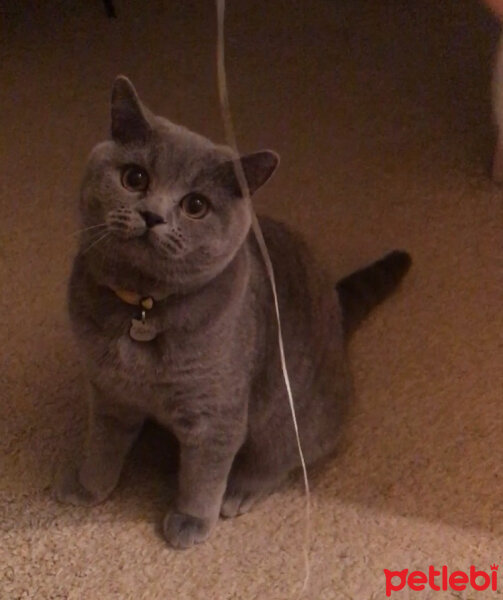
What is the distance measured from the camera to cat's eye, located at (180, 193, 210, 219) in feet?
2.88

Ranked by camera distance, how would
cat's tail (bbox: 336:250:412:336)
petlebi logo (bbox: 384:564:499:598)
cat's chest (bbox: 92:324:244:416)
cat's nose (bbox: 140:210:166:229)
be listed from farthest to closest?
cat's tail (bbox: 336:250:412:336), petlebi logo (bbox: 384:564:499:598), cat's chest (bbox: 92:324:244:416), cat's nose (bbox: 140:210:166:229)

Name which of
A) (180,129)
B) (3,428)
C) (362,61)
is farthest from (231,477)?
(362,61)

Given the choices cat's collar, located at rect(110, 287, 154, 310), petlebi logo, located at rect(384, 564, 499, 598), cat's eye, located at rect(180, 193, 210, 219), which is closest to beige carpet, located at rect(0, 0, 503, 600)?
petlebi logo, located at rect(384, 564, 499, 598)

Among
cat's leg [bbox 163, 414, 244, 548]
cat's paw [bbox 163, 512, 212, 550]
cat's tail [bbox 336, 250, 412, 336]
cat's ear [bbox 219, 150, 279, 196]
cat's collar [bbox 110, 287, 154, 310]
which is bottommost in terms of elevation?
cat's paw [bbox 163, 512, 212, 550]

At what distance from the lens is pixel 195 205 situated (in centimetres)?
88

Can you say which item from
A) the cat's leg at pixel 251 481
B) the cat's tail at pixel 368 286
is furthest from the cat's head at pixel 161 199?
the cat's tail at pixel 368 286

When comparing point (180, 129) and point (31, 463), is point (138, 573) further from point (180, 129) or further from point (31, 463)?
point (180, 129)

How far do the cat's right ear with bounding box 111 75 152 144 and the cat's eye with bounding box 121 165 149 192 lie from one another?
0.04 metres

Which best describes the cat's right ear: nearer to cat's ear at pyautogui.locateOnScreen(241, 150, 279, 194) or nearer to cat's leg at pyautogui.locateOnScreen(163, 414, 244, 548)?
cat's ear at pyautogui.locateOnScreen(241, 150, 279, 194)

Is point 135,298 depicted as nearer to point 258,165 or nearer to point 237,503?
point 258,165

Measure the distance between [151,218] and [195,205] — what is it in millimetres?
59

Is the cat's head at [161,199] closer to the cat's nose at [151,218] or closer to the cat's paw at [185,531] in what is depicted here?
the cat's nose at [151,218]

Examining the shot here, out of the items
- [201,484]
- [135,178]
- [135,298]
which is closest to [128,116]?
[135,178]

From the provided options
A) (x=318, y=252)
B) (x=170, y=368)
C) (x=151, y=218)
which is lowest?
(x=318, y=252)
